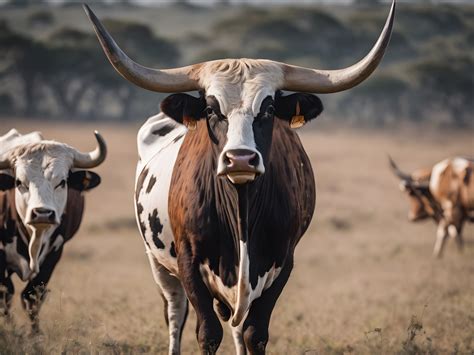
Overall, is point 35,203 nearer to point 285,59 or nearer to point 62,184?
point 62,184

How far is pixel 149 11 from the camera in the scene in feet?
260

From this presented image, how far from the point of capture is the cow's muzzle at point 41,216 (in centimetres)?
699

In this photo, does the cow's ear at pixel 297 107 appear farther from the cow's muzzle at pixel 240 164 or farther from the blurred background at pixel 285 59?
the blurred background at pixel 285 59

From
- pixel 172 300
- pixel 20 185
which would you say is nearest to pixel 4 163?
pixel 20 185

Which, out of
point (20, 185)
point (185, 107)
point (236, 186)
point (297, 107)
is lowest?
point (20, 185)

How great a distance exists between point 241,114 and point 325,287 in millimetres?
7642

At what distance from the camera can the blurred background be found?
147 feet

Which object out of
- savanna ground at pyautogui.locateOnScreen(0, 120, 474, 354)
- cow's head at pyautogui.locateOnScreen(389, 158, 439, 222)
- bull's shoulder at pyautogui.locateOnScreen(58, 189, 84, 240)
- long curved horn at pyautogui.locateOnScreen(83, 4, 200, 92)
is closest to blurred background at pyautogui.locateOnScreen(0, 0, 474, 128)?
savanna ground at pyautogui.locateOnScreen(0, 120, 474, 354)

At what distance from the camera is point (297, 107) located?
5.56 meters

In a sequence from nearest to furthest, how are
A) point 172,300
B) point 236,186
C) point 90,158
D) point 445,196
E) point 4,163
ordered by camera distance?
point 236,186, point 172,300, point 4,163, point 90,158, point 445,196

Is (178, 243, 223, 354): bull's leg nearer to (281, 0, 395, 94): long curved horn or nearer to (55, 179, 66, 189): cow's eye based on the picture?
(281, 0, 395, 94): long curved horn

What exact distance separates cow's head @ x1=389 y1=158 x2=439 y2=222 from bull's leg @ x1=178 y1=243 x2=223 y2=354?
40.4 ft

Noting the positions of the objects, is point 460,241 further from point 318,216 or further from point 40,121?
point 40,121

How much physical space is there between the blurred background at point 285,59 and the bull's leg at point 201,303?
37848 millimetres
